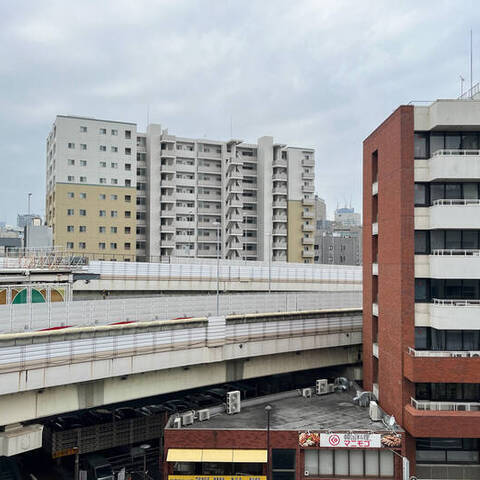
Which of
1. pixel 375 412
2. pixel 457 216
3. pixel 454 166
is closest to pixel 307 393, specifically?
pixel 375 412

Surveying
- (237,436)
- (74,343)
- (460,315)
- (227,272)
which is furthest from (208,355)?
(227,272)

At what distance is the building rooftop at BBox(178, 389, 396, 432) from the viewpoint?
101 feet

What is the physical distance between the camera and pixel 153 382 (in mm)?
31703

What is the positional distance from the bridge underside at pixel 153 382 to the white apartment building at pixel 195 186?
1862 inches

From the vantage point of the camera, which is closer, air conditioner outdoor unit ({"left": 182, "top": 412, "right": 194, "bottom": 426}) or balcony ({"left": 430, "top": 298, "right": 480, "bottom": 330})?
balcony ({"left": 430, "top": 298, "right": 480, "bottom": 330})

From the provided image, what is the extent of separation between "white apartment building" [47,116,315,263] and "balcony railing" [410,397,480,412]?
193ft

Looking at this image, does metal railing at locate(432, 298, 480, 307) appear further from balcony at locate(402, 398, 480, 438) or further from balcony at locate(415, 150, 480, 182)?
balcony at locate(415, 150, 480, 182)

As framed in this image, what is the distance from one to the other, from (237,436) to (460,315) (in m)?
14.8

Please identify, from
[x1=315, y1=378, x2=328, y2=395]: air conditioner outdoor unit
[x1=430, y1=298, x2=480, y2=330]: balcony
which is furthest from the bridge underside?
[x1=430, y1=298, x2=480, y2=330]: balcony

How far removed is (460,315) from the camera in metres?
29.3

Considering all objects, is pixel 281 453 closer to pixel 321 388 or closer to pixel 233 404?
pixel 233 404

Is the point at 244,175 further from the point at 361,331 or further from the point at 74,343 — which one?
the point at 74,343

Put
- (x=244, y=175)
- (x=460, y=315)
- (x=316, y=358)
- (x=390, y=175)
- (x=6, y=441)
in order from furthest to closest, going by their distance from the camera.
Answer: (x=244, y=175), (x=316, y=358), (x=390, y=175), (x=460, y=315), (x=6, y=441)

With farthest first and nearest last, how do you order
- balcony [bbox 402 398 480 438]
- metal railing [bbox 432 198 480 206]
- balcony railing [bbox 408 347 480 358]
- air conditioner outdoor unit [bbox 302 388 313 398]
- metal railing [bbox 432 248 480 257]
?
air conditioner outdoor unit [bbox 302 388 313 398] < metal railing [bbox 432 198 480 206] < metal railing [bbox 432 248 480 257] < balcony railing [bbox 408 347 480 358] < balcony [bbox 402 398 480 438]
